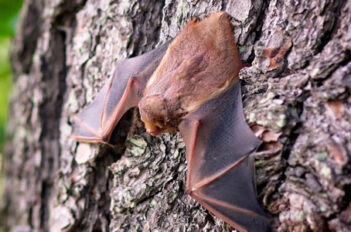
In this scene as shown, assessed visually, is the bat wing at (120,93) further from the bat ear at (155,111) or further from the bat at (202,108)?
the bat ear at (155,111)

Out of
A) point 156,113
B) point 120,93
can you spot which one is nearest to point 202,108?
point 156,113

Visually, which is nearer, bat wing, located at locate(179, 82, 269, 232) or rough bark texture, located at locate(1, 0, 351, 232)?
rough bark texture, located at locate(1, 0, 351, 232)

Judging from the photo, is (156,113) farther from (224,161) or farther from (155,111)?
(224,161)

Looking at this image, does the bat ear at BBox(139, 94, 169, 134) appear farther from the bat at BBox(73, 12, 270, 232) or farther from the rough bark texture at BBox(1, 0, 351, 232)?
the rough bark texture at BBox(1, 0, 351, 232)

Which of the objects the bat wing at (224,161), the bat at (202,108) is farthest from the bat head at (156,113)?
the bat wing at (224,161)

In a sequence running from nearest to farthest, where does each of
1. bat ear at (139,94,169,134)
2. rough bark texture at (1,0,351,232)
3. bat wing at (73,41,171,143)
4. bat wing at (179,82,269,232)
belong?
rough bark texture at (1,0,351,232) < bat wing at (179,82,269,232) < bat ear at (139,94,169,134) < bat wing at (73,41,171,143)

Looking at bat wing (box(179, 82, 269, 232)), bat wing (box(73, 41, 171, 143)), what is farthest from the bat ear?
bat wing (box(73, 41, 171, 143))
